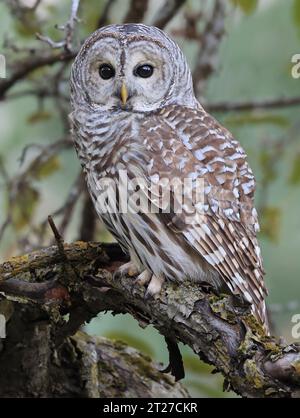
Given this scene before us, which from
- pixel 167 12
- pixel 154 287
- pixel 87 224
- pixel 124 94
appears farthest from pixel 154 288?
pixel 167 12

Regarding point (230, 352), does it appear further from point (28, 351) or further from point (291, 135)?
point (291, 135)

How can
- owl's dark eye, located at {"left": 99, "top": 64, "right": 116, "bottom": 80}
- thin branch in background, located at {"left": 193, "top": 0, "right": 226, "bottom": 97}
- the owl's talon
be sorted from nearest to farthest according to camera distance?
the owl's talon → owl's dark eye, located at {"left": 99, "top": 64, "right": 116, "bottom": 80} → thin branch in background, located at {"left": 193, "top": 0, "right": 226, "bottom": 97}

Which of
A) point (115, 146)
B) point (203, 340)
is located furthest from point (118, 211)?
point (203, 340)

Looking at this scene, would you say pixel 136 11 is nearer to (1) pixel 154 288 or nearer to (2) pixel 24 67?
(2) pixel 24 67

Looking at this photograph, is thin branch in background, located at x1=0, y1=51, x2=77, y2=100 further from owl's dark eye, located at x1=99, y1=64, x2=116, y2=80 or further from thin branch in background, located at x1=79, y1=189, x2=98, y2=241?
owl's dark eye, located at x1=99, y1=64, x2=116, y2=80

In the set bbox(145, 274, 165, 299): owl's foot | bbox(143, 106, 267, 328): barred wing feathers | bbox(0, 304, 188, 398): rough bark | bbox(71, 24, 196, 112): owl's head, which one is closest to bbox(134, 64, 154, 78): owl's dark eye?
bbox(71, 24, 196, 112): owl's head

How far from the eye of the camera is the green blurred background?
3518 millimetres

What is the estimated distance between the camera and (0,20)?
3834 millimetres

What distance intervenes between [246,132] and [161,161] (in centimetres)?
209

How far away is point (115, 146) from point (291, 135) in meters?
1.71

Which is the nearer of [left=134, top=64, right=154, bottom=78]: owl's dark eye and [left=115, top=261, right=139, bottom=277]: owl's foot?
[left=115, top=261, right=139, bottom=277]: owl's foot

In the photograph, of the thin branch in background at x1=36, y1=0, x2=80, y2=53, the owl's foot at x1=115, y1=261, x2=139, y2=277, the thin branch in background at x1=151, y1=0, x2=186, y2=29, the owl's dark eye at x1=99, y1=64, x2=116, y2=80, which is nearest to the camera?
Answer: the owl's foot at x1=115, y1=261, x2=139, y2=277

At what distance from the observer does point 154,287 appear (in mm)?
2221

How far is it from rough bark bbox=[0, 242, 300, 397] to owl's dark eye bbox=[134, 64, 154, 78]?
49 centimetres
